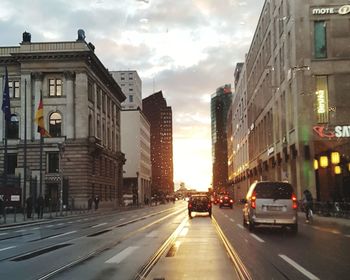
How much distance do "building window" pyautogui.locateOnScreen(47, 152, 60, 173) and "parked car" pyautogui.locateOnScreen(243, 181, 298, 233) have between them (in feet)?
175

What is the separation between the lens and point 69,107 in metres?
71.4

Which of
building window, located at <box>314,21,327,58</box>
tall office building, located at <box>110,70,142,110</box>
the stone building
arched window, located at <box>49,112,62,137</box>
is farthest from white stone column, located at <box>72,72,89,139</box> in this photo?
tall office building, located at <box>110,70,142,110</box>

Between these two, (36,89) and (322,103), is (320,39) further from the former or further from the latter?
(36,89)

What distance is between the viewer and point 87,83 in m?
72.4

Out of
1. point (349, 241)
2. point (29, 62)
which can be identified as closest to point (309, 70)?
point (349, 241)

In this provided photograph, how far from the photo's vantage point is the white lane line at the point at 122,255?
12.1 m

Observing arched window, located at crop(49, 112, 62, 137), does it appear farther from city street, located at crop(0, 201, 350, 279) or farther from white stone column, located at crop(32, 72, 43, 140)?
city street, located at crop(0, 201, 350, 279)

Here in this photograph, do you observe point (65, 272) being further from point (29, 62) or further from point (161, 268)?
point (29, 62)

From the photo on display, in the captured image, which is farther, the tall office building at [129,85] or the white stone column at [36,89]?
the tall office building at [129,85]

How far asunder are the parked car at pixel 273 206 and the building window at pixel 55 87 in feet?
184

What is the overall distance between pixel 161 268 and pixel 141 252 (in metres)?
3.10

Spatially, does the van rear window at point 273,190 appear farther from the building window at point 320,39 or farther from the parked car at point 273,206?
the building window at point 320,39

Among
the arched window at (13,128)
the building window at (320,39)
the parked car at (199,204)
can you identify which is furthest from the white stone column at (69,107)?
the building window at (320,39)

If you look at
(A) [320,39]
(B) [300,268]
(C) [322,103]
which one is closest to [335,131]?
(C) [322,103]
